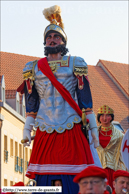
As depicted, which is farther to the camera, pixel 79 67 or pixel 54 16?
pixel 54 16

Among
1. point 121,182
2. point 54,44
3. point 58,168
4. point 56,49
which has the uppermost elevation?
point 54,44

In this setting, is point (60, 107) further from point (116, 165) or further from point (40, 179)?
point (116, 165)

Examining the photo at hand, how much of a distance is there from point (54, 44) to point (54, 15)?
0.61 m

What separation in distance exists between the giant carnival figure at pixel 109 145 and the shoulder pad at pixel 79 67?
8.53ft

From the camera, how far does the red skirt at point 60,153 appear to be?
1060 centimetres

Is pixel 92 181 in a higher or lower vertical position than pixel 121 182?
lower

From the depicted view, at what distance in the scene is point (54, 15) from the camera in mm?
11898

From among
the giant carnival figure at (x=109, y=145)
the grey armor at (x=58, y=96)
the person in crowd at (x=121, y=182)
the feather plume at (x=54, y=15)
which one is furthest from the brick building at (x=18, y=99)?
the person in crowd at (x=121, y=182)

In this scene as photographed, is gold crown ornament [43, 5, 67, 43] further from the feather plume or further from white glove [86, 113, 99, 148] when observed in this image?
white glove [86, 113, 99, 148]

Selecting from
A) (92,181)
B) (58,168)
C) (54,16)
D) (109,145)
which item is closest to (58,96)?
(58,168)

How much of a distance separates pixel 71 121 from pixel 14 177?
30.5 metres

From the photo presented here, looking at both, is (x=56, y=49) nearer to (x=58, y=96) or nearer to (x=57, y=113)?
(x=58, y=96)

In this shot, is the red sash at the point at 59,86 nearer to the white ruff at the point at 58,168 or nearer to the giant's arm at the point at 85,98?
the giant's arm at the point at 85,98

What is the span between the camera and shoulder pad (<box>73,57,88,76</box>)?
1123 cm
